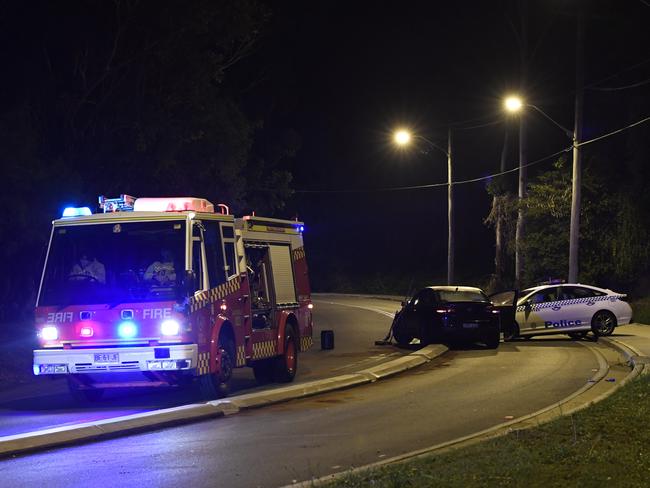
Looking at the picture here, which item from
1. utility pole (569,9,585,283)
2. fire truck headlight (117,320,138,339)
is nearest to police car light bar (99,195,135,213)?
fire truck headlight (117,320,138,339)

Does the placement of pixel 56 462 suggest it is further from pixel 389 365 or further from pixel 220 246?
pixel 389 365

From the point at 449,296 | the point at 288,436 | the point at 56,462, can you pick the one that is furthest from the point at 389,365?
the point at 56,462

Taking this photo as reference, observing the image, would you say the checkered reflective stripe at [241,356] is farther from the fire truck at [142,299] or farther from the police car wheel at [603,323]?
the police car wheel at [603,323]

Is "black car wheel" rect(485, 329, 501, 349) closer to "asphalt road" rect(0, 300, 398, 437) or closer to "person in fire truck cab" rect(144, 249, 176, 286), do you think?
"asphalt road" rect(0, 300, 398, 437)

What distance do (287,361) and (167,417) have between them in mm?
4923

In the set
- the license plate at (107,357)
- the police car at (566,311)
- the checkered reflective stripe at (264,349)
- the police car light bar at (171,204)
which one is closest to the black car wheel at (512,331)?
the police car at (566,311)

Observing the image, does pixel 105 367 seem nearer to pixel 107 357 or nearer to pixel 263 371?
pixel 107 357

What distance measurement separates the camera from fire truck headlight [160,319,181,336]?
13.5 meters

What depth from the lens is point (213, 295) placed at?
563 inches

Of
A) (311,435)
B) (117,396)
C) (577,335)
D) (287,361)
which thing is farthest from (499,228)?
(311,435)

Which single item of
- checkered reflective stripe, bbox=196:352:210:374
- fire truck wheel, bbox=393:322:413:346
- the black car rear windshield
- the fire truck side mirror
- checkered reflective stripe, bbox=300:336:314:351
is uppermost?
the fire truck side mirror

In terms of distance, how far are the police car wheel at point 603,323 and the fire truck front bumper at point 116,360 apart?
14.6m

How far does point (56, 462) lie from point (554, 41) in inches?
1615

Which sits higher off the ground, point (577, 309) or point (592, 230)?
point (592, 230)
